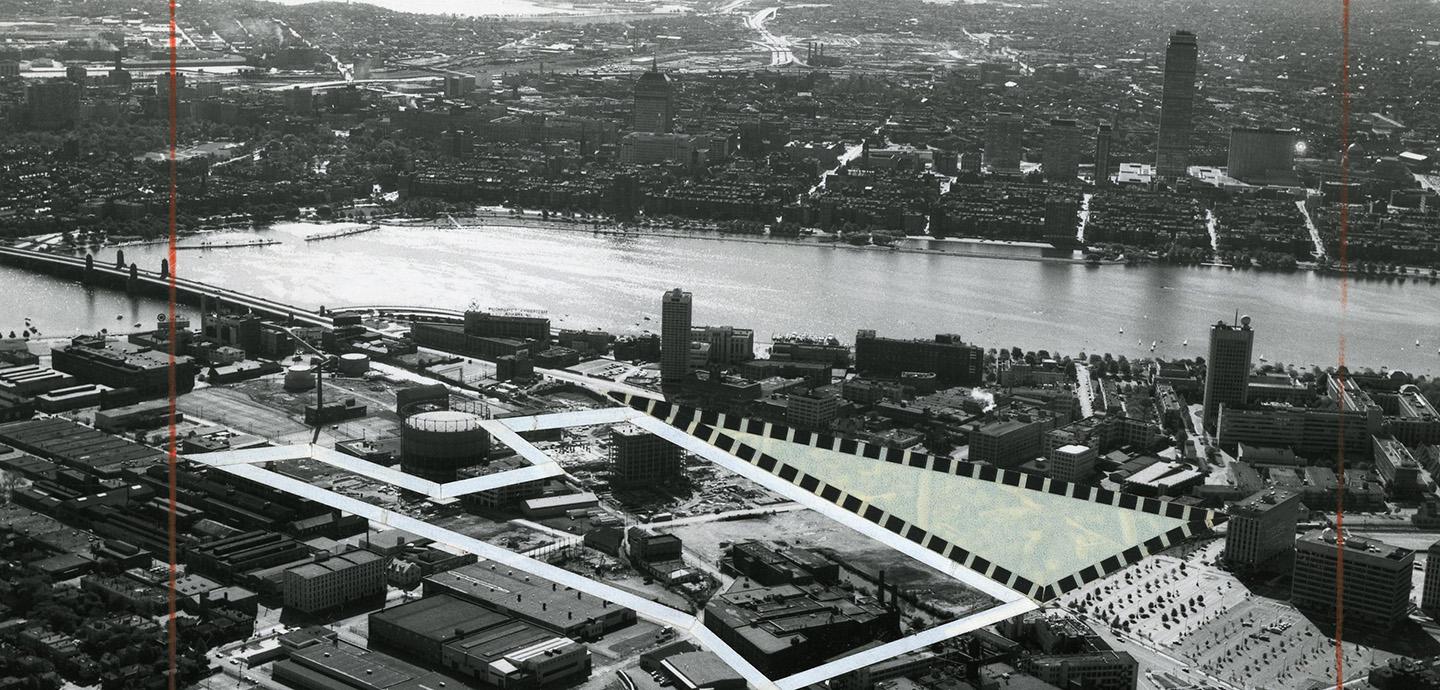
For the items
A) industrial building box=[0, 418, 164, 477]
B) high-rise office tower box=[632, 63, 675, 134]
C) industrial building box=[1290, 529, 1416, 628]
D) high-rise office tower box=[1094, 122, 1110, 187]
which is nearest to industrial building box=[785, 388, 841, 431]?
industrial building box=[1290, 529, 1416, 628]

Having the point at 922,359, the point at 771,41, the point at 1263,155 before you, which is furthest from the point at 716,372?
the point at 771,41

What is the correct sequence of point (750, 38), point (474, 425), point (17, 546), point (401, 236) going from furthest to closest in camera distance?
point (750, 38), point (401, 236), point (17, 546), point (474, 425)

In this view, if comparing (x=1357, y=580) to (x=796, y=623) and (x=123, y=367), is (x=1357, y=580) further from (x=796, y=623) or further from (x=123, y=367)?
(x=123, y=367)

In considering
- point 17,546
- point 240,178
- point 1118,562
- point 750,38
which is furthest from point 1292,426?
point 750,38

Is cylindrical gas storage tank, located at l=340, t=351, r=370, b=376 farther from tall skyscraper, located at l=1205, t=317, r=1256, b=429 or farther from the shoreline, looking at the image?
the shoreline

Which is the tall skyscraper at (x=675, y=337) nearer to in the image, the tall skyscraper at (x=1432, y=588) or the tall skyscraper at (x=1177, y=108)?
the tall skyscraper at (x=1432, y=588)

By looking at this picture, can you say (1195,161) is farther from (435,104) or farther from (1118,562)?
(1118,562)

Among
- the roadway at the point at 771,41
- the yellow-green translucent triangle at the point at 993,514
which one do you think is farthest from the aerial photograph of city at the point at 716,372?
the roadway at the point at 771,41
